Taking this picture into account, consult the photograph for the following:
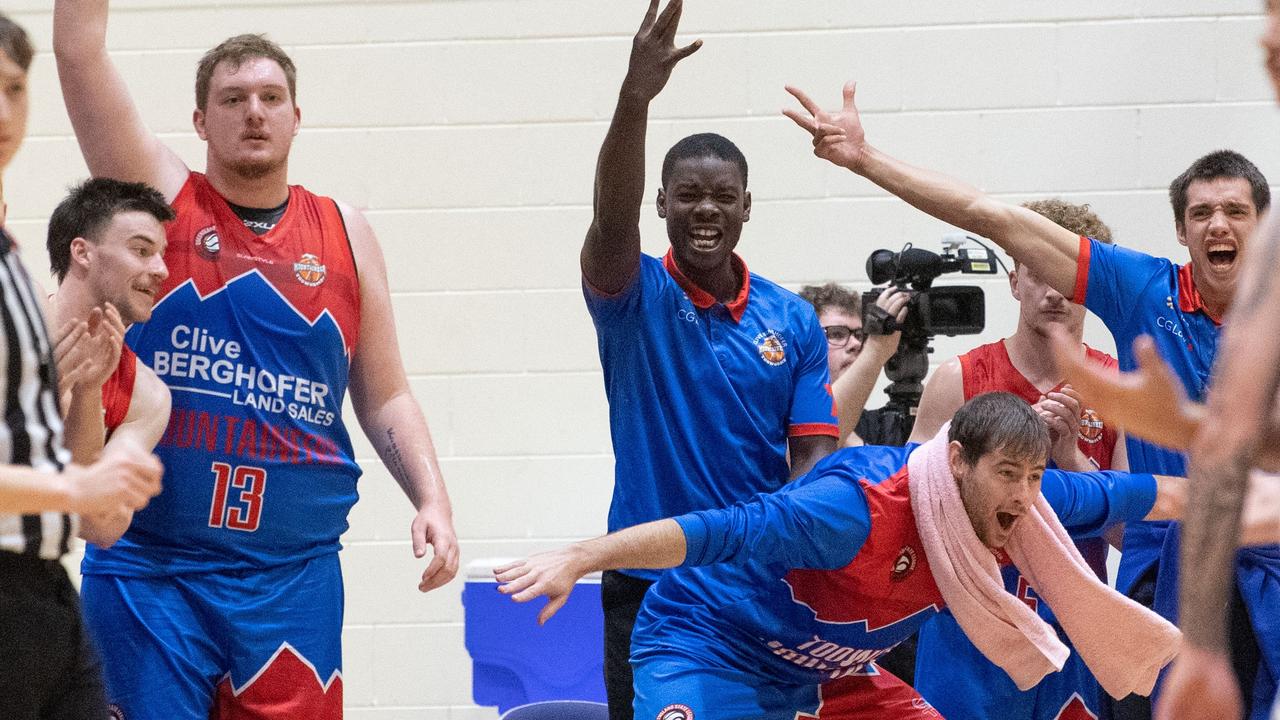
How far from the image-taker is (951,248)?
4.62 metres

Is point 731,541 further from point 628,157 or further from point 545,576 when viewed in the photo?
point 628,157

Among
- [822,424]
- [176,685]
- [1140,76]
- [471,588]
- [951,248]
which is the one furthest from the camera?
[1140,76]

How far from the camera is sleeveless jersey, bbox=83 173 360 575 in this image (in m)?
3.18

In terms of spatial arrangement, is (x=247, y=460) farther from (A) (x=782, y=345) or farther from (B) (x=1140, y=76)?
(B) (x=1140, y=76)

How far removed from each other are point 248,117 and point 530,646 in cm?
228

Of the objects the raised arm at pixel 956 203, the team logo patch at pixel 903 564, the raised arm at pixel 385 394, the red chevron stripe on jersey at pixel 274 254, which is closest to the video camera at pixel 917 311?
Result: the raised arm at pixel 956 203

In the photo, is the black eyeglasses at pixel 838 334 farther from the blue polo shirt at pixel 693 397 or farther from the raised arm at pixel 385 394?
the raised arm at pixel 385 394

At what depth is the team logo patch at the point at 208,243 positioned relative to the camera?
3275 millimetres

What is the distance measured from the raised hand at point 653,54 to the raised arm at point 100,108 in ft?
3.42

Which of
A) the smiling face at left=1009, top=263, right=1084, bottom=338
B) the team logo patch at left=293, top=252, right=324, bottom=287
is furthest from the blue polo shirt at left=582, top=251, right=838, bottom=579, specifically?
the smiling face at left=1009, top=263, right=1084, bottom=338

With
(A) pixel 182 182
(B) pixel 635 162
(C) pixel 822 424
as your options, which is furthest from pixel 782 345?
(A) pixel 182 182

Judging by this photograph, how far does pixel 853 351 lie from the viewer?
496 cm

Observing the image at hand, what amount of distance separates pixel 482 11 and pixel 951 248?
2.01 meters

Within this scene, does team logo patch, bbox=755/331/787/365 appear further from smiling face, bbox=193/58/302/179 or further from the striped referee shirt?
the striped referee shirt
